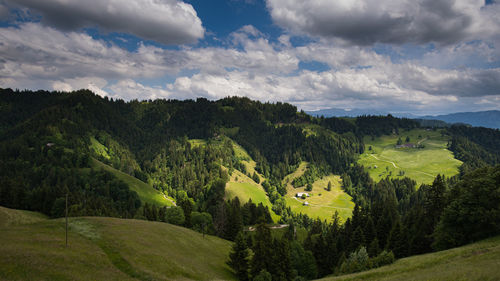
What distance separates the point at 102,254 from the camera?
39781 millimetres

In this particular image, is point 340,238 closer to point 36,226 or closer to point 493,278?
point 493,278

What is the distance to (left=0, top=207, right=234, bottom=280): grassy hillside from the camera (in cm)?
3034

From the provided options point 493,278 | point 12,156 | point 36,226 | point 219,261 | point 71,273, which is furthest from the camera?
point 12,156

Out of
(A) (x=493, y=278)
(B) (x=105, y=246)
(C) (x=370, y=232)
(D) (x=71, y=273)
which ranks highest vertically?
(A) (x=493, y=278)

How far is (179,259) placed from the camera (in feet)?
167

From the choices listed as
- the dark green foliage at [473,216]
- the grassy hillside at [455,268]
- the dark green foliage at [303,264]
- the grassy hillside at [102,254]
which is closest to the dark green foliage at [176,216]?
the grassy hillside at [102,254]

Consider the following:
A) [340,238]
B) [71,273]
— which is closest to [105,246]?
[71,273]

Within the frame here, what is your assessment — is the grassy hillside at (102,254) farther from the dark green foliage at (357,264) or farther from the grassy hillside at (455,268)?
the grassy hillside at (455,268)

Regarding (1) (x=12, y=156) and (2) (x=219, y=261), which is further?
(1) (x=12, y=156)

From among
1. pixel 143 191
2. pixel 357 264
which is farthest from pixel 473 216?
pixel 143 191

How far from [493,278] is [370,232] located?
58570 mm

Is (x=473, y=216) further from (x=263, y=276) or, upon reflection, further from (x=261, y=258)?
(x=261, y=258)

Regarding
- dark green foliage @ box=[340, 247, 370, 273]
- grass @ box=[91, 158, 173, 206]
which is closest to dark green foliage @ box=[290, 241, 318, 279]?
dark green foliage @ box=[340, 247, 370, 273]

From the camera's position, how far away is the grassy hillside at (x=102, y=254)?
99.6 ft
